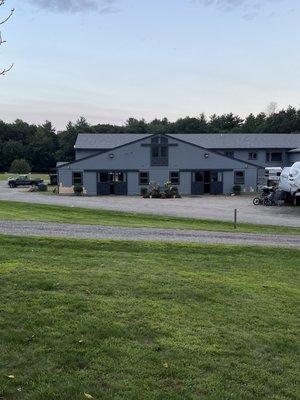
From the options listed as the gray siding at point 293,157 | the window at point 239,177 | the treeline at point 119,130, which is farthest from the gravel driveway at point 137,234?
the treeline at point 119,130

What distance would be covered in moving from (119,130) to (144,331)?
11189cm

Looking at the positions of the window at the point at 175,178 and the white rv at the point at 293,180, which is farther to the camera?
the window at the point at 175,178

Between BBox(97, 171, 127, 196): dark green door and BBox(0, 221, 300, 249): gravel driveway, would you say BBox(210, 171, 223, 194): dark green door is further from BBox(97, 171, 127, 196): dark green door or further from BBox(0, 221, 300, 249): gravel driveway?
BBox(0, 221, 300, 249): gravel driveway

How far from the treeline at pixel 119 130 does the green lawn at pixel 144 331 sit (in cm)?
9597

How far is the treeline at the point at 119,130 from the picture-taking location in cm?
10288

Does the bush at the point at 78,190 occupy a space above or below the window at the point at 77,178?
below

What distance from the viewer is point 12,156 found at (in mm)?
122562

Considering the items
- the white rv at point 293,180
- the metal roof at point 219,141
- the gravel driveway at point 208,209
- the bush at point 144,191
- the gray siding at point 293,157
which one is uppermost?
the metal roof at point 219,141

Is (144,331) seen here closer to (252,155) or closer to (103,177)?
(103,177)

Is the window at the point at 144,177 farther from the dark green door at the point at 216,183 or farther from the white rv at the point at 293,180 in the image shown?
the white rv at the point at 293,180

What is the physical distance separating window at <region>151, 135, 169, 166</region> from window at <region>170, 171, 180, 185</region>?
1.43 meters

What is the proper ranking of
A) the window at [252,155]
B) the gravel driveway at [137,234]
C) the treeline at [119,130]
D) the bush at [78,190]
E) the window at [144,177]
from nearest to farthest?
1. the gravel driveway at [137,234]
2. the bush at [78,190]
3. the window at [144,177]
4. the window at [252,155]
5. the treeline at [119,130]

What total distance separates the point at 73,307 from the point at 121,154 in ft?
160

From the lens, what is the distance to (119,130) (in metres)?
116
